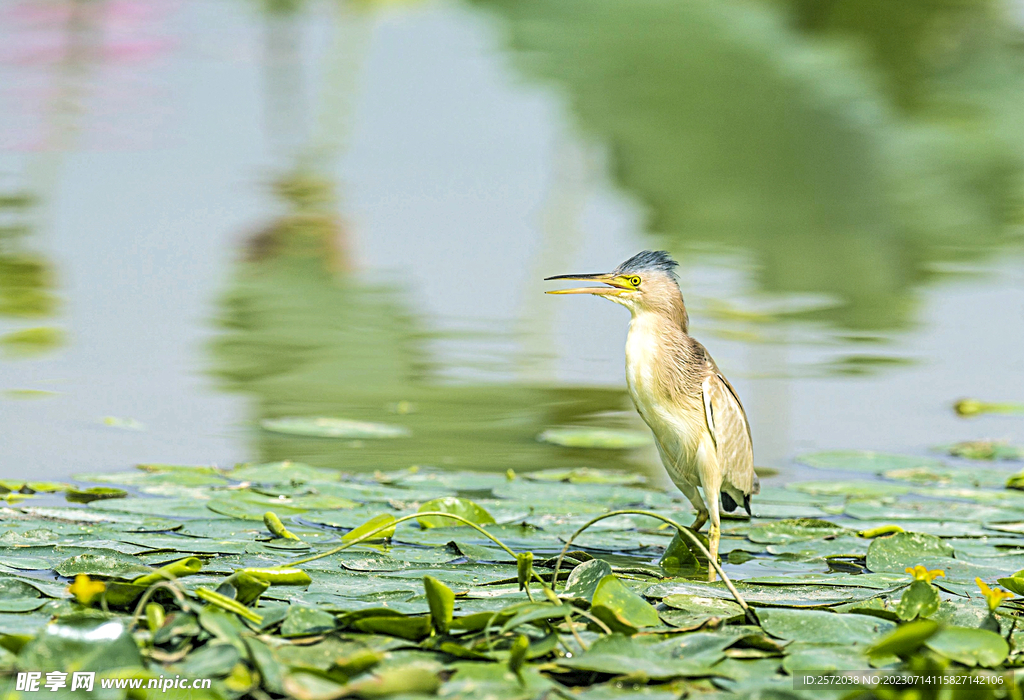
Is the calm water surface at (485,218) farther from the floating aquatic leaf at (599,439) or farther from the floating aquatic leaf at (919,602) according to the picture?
the floating aquatic leaf at (919,602)

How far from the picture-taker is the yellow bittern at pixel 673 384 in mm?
2785

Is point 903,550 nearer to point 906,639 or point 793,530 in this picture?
point 793,530

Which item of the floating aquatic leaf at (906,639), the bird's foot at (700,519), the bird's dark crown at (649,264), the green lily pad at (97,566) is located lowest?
the bird's foot at (700,519)

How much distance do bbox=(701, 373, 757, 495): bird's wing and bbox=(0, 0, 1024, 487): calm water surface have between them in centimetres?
121

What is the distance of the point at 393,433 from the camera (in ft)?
14.2

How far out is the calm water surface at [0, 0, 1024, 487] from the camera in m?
5.12

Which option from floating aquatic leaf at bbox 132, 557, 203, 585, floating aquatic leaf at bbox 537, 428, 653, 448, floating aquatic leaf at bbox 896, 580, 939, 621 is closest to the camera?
floating aquatic leaf at bbox 132, 557, 203, 585

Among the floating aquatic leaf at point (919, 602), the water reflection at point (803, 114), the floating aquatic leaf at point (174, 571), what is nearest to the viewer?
the floating aquatic leaf at point (174, 571)

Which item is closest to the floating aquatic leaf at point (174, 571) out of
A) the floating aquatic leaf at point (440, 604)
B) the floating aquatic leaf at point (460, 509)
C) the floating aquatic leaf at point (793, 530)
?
the floating aquatic leaf at point (440, 604)

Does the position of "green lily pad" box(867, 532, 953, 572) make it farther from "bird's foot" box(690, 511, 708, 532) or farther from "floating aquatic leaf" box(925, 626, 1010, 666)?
"floating aquatic leaf" box(925, 626, 1010, 666)

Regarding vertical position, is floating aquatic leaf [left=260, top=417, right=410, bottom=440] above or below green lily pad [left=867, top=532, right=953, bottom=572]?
below

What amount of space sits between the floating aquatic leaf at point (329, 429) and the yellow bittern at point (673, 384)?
64.0 inches

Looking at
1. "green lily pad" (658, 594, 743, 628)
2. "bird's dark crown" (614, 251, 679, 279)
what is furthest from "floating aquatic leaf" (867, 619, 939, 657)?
"bird's dark crown" (614, 251, 679, 279)

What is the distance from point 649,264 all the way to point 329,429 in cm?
177
